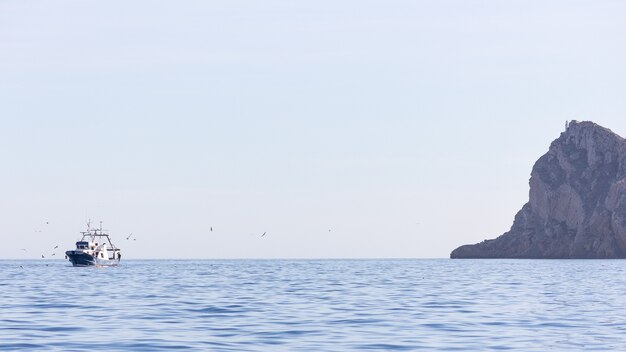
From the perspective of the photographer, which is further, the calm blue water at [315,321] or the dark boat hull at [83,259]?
the dark boat hull at [83,259]

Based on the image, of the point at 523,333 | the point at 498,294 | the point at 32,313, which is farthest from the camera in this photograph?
the point at 498,294

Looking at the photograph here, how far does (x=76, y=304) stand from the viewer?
66000 mm

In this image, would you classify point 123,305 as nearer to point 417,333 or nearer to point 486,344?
point 417,333

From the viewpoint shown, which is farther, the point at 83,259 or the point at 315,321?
the point at 83,259

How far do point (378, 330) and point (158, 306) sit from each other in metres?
20.8

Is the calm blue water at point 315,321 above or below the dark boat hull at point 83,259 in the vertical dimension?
below

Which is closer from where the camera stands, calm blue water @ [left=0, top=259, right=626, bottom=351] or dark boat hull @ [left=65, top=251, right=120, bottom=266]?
calm blue water @ [left=0, top=259, right=626, bottom=351]

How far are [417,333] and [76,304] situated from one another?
28199 mm

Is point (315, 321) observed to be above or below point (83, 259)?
below

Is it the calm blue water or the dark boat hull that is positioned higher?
Answer: the dark boat hull

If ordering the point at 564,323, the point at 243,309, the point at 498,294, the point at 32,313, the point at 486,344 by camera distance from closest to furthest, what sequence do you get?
1. the point at 486,344
2. the point at 564,323
3. the point at 32,313
4. the point at 243,309
5. the point at 498,294

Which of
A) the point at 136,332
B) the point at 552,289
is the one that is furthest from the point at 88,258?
the point at 136,332

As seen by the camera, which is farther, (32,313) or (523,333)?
(32,313)

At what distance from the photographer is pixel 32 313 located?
5678cm
